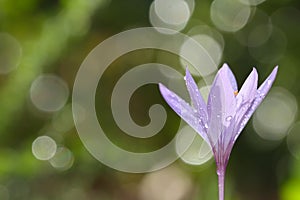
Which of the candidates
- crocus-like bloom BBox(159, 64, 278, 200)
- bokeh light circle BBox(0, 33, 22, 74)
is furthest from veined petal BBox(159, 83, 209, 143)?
bokeh light circle BBox(0, 33, 22, 74)

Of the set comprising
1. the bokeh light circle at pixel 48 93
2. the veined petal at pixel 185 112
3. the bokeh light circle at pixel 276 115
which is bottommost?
the bokeh light circle at pixel 48 93

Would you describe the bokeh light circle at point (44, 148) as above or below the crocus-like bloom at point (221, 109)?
below

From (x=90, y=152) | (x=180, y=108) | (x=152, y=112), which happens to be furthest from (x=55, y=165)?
(x=180, y=108)

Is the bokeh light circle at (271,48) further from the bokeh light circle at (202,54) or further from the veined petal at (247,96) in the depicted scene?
the veined petal at (247,96)

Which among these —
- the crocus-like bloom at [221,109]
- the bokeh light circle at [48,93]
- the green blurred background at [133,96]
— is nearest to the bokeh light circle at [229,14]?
the green blurred background at [133,96]

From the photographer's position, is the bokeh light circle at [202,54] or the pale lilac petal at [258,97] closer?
the pale lilac petal at [258,97]

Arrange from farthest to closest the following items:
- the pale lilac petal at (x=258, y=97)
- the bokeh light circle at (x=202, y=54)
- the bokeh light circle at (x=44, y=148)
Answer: the bokeh light circle at (x=202, y=54), the bokeh light circle at (x=44, y=148), the pale lilac petal at (x=258, y=97)

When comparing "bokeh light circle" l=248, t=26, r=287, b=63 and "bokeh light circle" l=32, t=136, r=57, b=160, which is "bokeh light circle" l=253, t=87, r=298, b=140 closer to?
"bokeh light circle" l=248, t=26, r=287, b=63

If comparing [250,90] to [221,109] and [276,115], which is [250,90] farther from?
[276,115]
